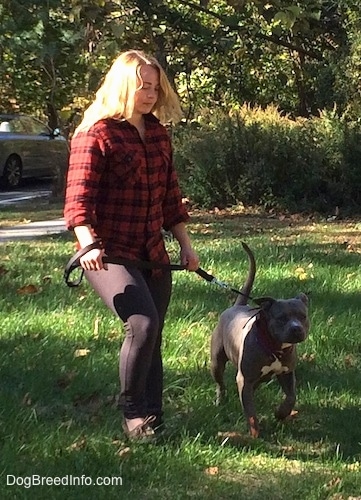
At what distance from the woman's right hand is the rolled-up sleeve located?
5.1 inches

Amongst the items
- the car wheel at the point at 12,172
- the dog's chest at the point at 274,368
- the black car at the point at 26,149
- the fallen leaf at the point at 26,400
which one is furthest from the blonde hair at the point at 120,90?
the car wheel at the point at 12,172

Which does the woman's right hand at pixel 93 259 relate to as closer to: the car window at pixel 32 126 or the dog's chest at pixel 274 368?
the dog's chest at pixel 274 368

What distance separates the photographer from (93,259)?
3.58m

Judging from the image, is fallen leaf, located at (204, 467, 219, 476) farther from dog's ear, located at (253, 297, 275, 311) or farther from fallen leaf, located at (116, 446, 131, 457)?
dog's ear, located at (253, 297, 275, 311)

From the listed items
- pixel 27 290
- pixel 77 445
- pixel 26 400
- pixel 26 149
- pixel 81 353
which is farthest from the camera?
pixel 26 149

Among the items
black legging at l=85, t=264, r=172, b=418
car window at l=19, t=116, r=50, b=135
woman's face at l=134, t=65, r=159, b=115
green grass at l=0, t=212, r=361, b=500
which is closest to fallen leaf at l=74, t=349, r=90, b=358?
green grass at l=0, t=212, r=361, b=500

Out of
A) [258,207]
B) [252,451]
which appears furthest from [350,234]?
[252,451]

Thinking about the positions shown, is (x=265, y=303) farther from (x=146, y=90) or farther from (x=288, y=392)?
(x=146, y=90)

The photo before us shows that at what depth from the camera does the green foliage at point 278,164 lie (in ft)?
42.9

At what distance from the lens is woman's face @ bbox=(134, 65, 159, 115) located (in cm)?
381

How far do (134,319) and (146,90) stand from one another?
983mm

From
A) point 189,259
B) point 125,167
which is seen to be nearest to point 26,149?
point 189,259

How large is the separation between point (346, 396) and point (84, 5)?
4.38m

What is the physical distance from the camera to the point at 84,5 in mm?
7512
